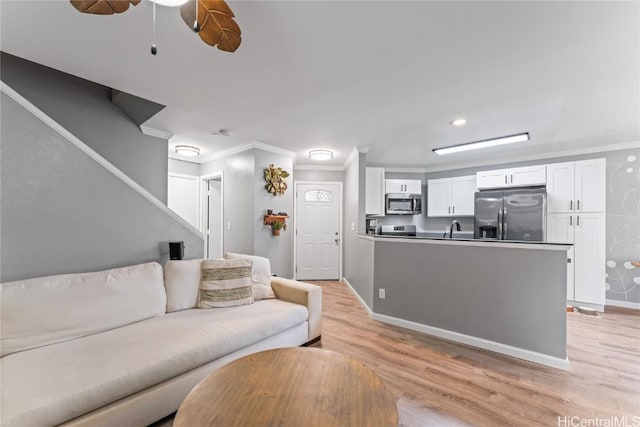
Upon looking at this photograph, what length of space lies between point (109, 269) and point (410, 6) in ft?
9.29

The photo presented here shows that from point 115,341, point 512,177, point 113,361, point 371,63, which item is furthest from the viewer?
point 512,177

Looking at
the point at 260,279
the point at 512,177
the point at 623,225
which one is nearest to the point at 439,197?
the point at 512,177

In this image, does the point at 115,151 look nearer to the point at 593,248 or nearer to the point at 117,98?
the point at 117,98

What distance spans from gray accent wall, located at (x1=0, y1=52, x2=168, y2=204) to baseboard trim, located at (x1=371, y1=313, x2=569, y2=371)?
3.59m

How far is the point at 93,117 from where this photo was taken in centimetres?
298

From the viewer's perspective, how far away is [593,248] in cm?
377

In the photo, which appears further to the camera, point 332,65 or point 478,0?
point 332,65

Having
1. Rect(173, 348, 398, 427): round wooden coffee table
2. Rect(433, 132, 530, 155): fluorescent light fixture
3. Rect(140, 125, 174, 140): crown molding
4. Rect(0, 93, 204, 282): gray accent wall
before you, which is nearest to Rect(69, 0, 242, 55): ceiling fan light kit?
Rect(0, 93, 204, 282): gray accent wall

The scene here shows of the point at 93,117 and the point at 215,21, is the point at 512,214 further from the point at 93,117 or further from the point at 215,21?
the point at 93,117

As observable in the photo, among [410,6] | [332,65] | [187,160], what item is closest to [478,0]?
[410,6]

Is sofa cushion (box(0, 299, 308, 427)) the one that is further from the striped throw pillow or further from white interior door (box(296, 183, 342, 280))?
white interior door (box(296, 183, 342, 280))

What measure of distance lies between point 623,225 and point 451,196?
235 centimetres

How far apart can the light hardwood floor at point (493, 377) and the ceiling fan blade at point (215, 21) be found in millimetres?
2400

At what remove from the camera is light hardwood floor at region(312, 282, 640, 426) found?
168cm
